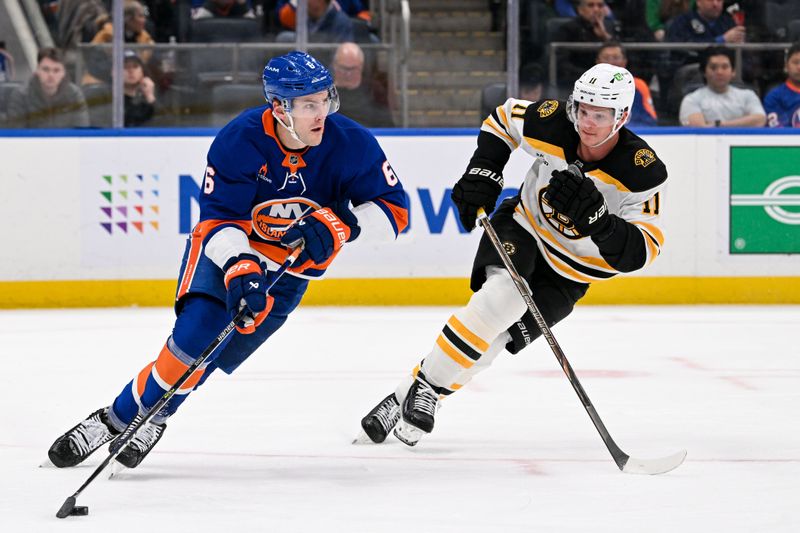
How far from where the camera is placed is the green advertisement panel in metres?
7.04

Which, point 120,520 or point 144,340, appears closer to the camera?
point 120,520

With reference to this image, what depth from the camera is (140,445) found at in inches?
129

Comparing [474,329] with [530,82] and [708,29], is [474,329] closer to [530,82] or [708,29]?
[530,82]

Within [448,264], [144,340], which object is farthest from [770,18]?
[144,340]

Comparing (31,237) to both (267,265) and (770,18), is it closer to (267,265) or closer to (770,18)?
(267,265)

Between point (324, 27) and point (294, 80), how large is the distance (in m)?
3.79

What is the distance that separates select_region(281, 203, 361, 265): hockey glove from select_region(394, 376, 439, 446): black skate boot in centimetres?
53

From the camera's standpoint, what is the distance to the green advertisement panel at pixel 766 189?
7035 millimetres

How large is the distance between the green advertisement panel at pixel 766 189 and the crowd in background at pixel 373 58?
0.20 m

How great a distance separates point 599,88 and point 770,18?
411 cm

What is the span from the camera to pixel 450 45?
22.8ft

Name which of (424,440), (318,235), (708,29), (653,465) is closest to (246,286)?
(318,235)

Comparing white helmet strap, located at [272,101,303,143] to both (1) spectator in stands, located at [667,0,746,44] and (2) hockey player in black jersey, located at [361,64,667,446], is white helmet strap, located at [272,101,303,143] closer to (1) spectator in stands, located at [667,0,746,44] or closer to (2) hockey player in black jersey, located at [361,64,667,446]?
(2) hockey player in black jersey, located at [361,64,667,446]

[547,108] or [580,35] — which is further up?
[580,35]
